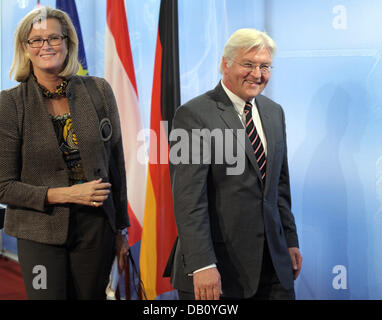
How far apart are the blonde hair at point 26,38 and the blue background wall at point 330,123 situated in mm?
1332

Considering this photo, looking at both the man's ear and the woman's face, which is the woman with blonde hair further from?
the man's ear

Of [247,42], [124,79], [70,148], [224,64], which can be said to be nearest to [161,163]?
[124,79]

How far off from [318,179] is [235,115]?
4.09 feet

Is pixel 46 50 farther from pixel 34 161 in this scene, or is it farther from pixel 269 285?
pixel 269 285

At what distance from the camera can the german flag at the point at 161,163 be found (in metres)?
2.89

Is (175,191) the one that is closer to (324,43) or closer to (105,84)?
(105,84)

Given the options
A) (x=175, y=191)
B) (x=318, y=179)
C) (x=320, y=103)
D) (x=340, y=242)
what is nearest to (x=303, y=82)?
(x=320, y=103)

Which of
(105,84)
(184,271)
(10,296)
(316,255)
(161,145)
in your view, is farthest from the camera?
(10,296)

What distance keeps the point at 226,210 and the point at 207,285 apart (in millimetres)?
272

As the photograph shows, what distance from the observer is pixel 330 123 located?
2.63m

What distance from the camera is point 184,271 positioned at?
62.2 inches

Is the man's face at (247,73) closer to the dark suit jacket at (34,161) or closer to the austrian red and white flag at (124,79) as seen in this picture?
the dark suit jacket at (34,161)

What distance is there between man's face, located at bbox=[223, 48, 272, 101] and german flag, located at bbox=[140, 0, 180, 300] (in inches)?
49.2

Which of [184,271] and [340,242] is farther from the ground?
[184,271]
